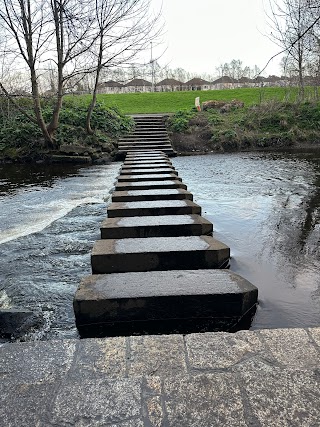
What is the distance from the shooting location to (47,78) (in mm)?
15945

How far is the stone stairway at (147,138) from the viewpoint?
1386cm

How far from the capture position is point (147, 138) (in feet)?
50.3

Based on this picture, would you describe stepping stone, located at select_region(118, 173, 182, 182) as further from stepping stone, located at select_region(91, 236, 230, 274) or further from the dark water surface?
stepping stone, located at select_region(91, 236, 230, 274)

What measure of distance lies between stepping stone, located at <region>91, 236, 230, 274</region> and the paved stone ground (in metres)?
1.15

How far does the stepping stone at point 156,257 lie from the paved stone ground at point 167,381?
1154 millimetres

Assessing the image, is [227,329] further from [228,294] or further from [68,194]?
[68,194]

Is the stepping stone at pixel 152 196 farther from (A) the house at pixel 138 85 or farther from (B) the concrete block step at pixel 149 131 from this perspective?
(A) the house at pixel 138 85

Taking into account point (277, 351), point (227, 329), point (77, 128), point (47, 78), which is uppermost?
point (47, 78)

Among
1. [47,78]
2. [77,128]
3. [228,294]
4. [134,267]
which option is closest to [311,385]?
[228,294]

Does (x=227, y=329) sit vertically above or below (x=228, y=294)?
below

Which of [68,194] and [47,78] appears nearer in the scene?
[68,194]

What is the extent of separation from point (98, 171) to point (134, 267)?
8.16 metres

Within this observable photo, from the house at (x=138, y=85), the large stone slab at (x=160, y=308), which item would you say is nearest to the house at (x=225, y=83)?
the house at (x=138, y=85)

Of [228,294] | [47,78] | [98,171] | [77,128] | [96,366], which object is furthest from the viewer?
[47,78]
